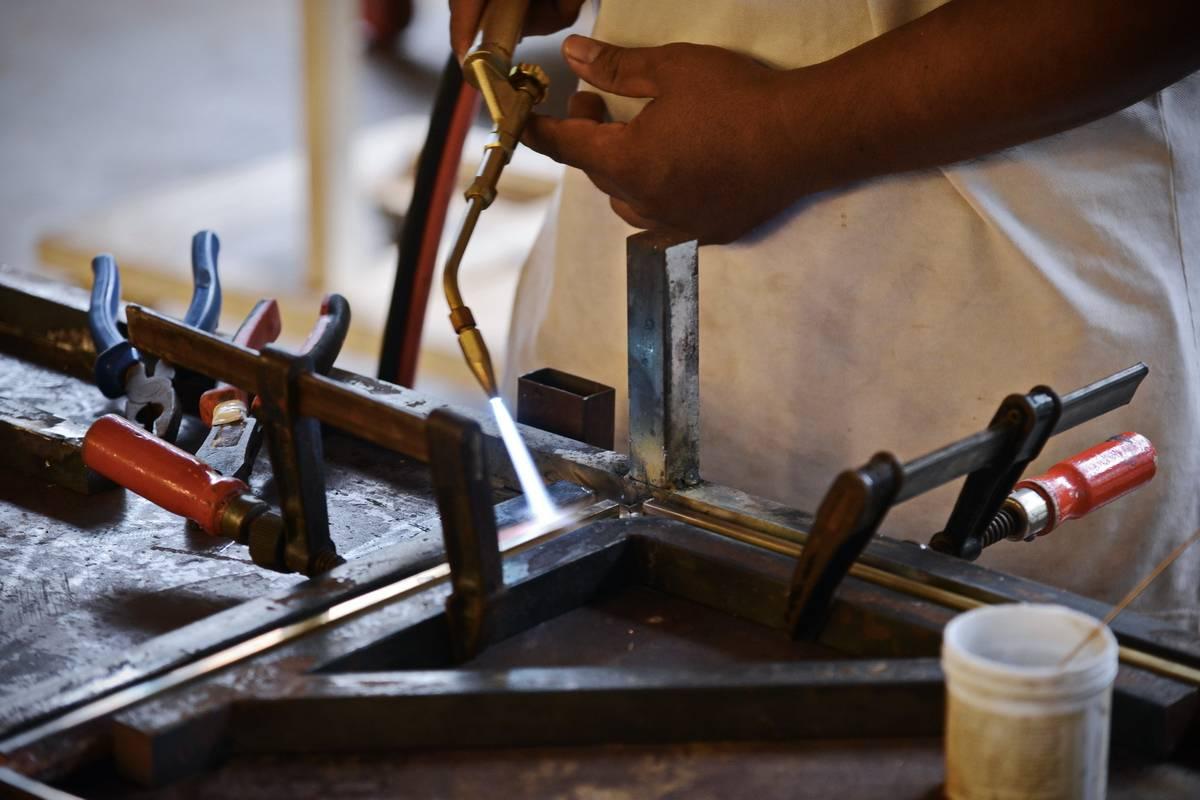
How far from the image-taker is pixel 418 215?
170 cm

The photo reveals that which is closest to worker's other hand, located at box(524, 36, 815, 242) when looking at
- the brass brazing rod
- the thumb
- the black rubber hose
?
the thumb

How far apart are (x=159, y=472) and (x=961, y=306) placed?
2.04 feet

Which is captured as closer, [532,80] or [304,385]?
[304,385]

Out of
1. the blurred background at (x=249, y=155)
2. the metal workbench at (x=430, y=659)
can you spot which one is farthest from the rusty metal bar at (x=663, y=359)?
the blurred background at (x=249, y=155)

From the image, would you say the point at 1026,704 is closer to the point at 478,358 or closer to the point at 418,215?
the point at 478,358

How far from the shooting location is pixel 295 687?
2.49 ft

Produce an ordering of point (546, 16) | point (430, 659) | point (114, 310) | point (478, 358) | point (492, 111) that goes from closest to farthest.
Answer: point (430, 659)
point (478, 358)
point (492, 111)
point (114, 310)
point (546, 16)

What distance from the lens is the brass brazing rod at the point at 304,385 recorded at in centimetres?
80

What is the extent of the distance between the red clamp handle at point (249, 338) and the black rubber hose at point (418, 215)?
1.46 feet

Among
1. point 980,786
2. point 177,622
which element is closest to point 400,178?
point 177,622

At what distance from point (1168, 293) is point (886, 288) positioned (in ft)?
0.72

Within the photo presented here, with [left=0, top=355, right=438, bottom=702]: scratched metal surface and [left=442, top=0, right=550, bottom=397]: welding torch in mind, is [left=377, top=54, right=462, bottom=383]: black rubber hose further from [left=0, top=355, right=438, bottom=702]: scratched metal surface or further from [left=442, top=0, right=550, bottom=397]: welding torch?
[left=0, top=355, right=438, bottom=702]: scratched metal surface

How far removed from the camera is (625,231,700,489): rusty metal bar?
37.4 inches

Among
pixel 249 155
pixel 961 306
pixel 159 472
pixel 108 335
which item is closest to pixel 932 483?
pixel 961 306
